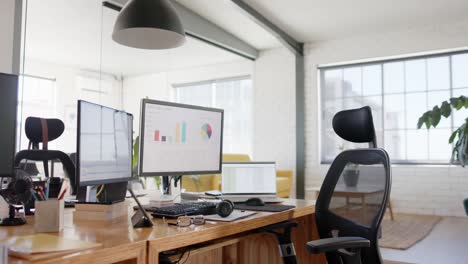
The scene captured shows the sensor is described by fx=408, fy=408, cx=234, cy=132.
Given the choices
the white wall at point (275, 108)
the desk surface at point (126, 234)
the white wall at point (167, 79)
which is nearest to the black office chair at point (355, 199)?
the desk surface at point (126, 234)

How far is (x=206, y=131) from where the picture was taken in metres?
2.12

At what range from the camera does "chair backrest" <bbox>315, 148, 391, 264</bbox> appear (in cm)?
160

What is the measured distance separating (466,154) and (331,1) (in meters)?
2.27

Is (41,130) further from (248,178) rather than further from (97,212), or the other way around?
(248,178)

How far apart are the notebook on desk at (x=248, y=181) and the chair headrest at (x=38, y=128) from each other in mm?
896

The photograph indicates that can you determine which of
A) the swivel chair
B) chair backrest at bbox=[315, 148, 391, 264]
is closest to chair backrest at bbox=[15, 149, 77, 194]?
the swivel chair

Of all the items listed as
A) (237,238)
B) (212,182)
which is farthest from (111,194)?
(212,182)

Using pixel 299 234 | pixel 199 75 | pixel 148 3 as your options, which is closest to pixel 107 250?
pixel 299 234

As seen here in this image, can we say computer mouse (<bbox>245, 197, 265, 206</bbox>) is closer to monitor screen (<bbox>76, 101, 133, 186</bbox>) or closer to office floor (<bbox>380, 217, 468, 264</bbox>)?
monitor screen (<bbox>76, 101, 133, 186</bbox>)

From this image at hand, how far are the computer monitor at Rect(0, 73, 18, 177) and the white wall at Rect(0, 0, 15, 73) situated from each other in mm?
2386

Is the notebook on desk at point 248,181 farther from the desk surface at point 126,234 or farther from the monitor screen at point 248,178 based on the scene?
the desk surface at point 126,234

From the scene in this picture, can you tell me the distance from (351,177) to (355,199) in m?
0.12

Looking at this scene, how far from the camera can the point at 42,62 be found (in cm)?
719

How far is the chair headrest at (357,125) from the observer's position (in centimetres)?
171
